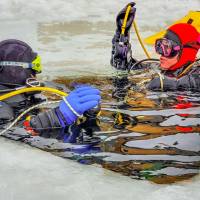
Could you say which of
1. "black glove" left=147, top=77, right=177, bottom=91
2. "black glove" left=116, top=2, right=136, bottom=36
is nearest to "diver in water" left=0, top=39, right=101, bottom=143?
"black glove" left=147, top=77, right=177, bottom=91

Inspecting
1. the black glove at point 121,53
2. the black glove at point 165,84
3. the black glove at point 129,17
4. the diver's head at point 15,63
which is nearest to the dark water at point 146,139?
the black glove at point 165,84

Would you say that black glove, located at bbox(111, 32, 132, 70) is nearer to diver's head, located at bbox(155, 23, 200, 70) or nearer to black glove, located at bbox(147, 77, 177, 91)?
diver's head, located at bbox(155, 23, 200, 70)

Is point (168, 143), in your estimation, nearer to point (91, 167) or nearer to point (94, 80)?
point (91, 167)

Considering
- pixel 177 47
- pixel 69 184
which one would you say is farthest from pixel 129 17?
pixel 69 184

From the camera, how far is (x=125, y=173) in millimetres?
2471

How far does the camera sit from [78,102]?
112 inches

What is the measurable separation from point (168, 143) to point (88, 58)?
3.57 meters

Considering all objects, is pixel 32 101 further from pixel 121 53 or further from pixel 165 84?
pixel 121 53

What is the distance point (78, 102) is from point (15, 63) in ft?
2.09

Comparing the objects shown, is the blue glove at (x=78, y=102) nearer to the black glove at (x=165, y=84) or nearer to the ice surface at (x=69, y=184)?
the ice surface at (x=69, y=184)

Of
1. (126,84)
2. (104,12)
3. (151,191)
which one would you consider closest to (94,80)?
(126,84)

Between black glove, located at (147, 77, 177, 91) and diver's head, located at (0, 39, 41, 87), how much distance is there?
118 cm

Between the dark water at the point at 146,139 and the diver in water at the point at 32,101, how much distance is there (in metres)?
0.09

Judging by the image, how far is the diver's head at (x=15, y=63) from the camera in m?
3.19
